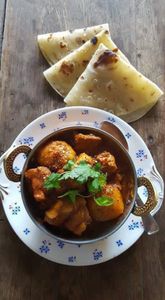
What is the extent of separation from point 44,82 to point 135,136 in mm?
367

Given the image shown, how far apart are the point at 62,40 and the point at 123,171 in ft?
1.76

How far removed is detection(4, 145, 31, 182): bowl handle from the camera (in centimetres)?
121

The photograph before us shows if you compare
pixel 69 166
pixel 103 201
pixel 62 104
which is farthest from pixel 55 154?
pixel 62 104

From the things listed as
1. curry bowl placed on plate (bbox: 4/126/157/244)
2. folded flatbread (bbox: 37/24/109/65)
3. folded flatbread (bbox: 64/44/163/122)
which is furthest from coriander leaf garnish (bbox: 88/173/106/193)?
folded flatbread (bbox: 37/24/109/65)

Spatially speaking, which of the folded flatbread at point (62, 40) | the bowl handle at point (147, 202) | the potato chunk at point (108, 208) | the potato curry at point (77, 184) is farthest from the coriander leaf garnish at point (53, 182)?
the folded flatbread at point (62, 40)

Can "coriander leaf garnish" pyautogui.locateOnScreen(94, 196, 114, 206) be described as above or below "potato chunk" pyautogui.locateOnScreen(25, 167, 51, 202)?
below

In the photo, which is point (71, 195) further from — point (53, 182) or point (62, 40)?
point (62, 40)

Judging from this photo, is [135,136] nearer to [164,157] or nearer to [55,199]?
[164,157]

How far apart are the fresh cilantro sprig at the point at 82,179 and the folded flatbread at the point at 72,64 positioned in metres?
0.41

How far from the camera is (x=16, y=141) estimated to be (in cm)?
135

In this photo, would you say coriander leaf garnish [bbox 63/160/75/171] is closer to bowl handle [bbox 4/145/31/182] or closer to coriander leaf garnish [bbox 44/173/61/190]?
coriander leaf garnish [bbox 44/173/61/190]

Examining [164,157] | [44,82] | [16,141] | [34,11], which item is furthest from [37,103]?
[164,157]

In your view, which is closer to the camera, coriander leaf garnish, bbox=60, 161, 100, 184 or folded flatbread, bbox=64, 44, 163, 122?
coriander leaf garnish, bbox=60, 161, 100, 184

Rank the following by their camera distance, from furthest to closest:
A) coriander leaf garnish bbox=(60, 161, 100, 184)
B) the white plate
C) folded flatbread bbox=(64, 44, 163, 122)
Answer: folded flatbread bbox=(64, 44, 163, 122) → the white plate → coriander leaf garnish bbox=(60, 161, 100, 184)
